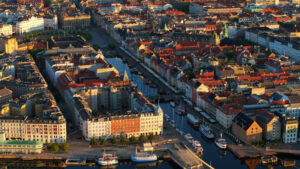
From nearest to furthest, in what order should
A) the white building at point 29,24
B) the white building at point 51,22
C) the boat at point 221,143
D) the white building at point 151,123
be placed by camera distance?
the boat at point 221,143, the white building at point 151,123, the white building at point 29,24, the white building at point 51,22

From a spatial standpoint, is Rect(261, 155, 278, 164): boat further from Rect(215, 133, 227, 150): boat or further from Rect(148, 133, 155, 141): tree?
Rect(148, 133, 155, 141): tree

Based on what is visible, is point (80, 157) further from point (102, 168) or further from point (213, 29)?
point (213, 29)

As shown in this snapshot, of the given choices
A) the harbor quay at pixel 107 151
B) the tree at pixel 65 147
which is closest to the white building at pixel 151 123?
the harbor quay at pixel 107 151

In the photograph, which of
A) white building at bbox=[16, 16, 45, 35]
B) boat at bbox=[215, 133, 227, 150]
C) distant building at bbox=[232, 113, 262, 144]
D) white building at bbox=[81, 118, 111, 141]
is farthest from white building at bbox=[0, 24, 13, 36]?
distant building at bbox=[232, 113, 262, 144]

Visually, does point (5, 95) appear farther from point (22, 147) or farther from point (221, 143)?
point (221, 143)

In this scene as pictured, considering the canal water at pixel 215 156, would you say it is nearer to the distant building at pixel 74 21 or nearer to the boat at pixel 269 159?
the boat at pixel 269 159

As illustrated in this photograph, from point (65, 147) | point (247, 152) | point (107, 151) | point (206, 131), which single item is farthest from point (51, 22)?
point (247, 152)

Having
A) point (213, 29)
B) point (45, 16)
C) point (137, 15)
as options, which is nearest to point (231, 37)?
point (213, 29)
